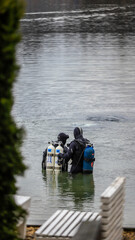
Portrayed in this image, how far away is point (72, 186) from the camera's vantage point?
48.9 ft

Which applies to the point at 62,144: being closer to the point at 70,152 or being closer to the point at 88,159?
the point at 70,152

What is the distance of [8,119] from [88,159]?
9.20 metres

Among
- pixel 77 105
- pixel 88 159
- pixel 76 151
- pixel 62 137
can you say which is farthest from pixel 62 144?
pixel 77 105

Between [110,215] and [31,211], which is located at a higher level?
[110,215]

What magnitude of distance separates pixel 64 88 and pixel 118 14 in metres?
40.1

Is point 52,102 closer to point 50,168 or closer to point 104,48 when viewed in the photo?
point 50,168

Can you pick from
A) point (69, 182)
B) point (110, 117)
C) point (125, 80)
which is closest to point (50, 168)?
point (69, 182)

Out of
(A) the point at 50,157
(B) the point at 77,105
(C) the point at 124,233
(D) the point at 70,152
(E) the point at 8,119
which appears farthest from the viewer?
(B) the point at 77,105

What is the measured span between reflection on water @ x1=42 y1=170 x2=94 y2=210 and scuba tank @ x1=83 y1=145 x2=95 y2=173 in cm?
14

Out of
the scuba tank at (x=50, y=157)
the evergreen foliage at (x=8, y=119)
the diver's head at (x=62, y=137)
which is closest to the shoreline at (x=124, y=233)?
the evergreen foliage at (x=8, y=119)

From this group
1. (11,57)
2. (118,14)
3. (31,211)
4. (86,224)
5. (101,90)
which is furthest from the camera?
(118,14)

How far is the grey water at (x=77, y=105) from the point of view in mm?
14445

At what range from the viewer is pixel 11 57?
6098 mm

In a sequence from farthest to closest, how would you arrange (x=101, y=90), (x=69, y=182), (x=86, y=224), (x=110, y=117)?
(x=101, y=90) → (x=110, y=117) → (x=69, y=182) → (x=86, y=224)
